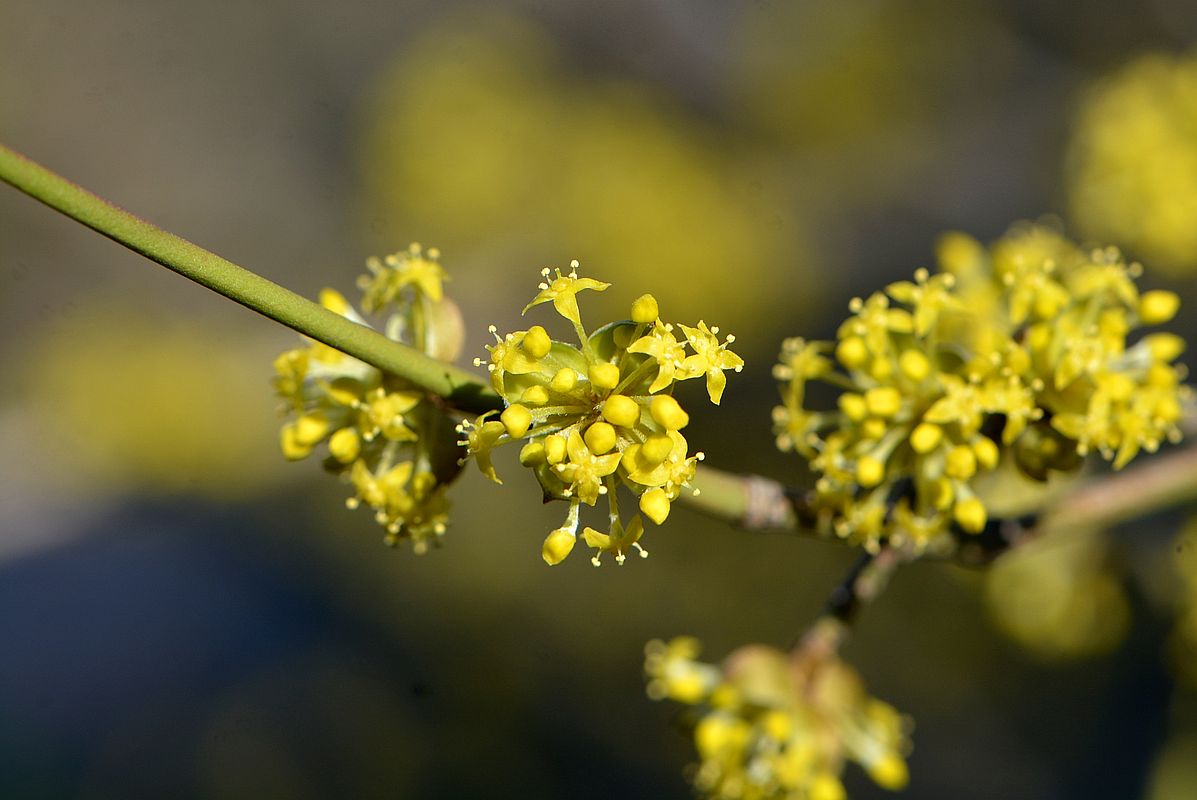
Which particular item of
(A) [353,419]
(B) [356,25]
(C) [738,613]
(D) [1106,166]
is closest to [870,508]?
(A) [353,419]

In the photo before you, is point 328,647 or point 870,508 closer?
point 870,508

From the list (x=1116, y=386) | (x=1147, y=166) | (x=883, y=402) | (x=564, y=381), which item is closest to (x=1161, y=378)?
(x=1116, y=386)

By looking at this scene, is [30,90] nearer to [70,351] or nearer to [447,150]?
[70,351]

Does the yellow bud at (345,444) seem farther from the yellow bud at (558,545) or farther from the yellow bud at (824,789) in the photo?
the yellow bud at (824,789)

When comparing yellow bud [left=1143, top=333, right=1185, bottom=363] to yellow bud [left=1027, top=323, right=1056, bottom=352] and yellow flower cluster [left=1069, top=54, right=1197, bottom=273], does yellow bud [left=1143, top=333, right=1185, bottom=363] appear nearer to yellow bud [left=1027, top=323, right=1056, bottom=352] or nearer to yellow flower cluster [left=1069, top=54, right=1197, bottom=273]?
yellow bud [left=1027, top=323, right=1056, bottom=352]

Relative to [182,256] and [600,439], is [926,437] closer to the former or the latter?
[600,439]

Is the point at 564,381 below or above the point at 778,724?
above

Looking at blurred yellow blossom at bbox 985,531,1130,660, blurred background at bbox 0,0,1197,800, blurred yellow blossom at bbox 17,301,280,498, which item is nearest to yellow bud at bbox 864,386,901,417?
blurred yellow blossom at bbox 985,531,1130,660
